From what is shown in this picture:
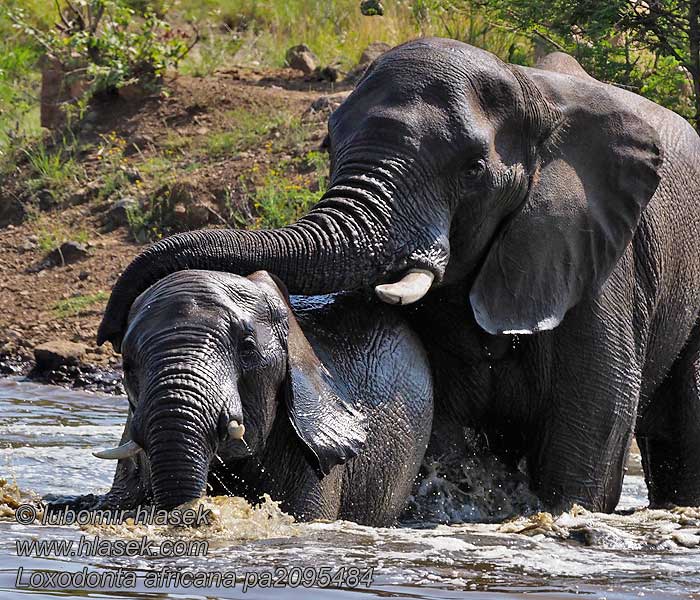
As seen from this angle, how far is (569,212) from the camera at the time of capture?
7.36m

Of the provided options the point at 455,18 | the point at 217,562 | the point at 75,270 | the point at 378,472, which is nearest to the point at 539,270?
the point at 378,472

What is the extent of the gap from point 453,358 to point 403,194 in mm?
1016

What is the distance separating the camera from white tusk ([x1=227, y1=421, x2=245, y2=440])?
19.0 feet

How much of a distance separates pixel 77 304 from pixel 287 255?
6961 millimetres

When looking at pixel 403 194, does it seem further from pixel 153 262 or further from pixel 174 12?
pixel 174 12

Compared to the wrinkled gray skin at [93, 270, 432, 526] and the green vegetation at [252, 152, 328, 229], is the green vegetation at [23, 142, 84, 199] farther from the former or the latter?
the wrinkled gray skin at [93, 270, 432, 526]

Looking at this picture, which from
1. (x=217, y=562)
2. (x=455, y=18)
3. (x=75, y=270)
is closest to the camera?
(x=217, y=562)

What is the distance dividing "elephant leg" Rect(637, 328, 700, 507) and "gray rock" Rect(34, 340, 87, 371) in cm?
485

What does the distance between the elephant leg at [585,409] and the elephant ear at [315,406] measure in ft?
4.27

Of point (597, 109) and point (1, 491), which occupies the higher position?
point (597, 109)

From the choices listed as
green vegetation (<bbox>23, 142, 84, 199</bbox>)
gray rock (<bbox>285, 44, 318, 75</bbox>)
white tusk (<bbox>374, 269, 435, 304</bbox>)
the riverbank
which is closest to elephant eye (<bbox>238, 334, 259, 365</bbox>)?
white tusk (<bbox>374, 269, 435, 304</bbox>)

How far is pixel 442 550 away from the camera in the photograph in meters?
6.26

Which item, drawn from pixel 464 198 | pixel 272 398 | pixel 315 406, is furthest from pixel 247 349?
pixel 464 198

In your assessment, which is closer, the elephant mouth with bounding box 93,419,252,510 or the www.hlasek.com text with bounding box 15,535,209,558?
→ the elephant mouth with bounding box 93,419,252,510
